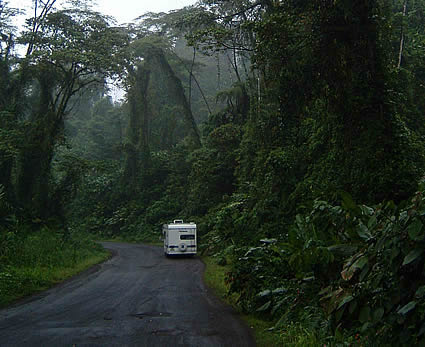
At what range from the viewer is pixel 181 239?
25469 mm

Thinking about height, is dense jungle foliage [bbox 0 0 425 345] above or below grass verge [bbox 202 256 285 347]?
above

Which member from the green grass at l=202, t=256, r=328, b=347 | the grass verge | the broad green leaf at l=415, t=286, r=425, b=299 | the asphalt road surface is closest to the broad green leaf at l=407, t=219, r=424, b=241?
the broad green leaf at l=415, t=286, r=425, b=299

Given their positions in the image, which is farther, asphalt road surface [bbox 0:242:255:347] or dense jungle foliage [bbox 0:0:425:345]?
asphalt road surface [bbox 0:242:255:347]

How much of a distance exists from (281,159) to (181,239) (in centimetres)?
1223

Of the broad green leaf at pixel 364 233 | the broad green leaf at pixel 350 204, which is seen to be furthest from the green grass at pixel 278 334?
the broad green leaf at pixel 364 233

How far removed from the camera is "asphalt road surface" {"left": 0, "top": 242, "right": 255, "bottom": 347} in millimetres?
7438

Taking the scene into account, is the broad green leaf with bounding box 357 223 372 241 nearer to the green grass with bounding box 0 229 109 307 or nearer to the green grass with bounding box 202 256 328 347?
the green grass with bounding box 202 256 328 347

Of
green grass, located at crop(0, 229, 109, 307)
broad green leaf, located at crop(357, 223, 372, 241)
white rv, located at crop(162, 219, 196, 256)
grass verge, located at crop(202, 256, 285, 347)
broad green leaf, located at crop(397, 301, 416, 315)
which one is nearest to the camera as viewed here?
broad green leaf, located at crop(397, 301, 416, 315)

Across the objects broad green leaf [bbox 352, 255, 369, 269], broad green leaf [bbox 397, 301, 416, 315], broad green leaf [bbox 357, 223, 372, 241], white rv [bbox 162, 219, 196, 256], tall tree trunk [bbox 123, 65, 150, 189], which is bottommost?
white rv [bbox 162, 219, 196, 256]

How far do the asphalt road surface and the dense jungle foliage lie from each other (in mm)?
986

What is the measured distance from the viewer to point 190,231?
25.4 meters

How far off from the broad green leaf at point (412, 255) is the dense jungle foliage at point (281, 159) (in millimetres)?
12

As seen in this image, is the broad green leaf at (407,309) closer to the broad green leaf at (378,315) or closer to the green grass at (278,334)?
the broad green leaf at (378,315)

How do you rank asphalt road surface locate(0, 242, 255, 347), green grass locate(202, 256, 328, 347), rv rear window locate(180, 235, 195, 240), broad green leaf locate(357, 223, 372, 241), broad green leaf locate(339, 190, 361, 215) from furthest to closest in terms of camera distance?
rv rear window locate(180, 235, 195, 240), asphalt road surface locate(0, 242, 255, 347), green grass locate(202, 256, 328, 347), broad green leaf locate(339, 190, 361, 215), broad green leaf locate(357, 223, 372, 241)
